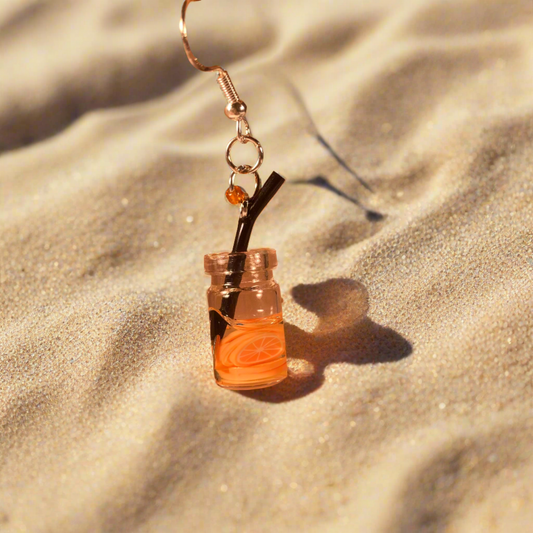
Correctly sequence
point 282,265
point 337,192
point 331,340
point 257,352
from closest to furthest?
point 257,352 → point 331,340 → point 282,265 → point 337,192

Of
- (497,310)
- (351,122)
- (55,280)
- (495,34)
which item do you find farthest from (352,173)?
(55,280)

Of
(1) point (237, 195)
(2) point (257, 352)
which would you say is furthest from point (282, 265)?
(2) point (257, 352)

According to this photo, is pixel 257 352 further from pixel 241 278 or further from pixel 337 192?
pixel 337 192

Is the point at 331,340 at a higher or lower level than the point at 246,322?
lower

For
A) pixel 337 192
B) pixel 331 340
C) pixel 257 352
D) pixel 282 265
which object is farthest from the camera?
pixel 337 192

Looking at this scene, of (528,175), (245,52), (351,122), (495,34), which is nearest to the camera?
(528,175)


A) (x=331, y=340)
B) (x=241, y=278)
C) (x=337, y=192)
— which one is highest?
(x=241, y=278)

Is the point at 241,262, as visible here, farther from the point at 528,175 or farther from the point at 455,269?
the point at 528,175
